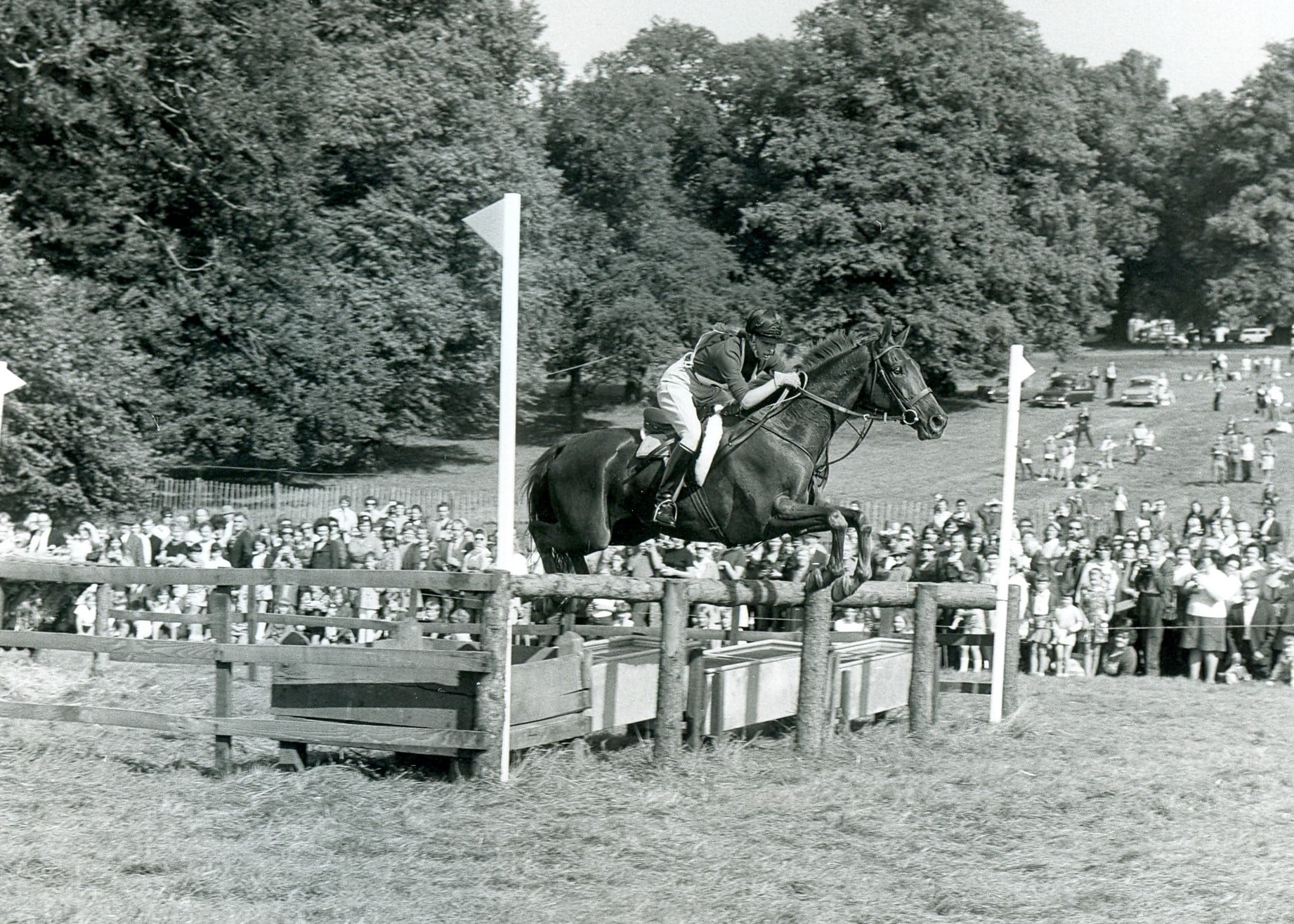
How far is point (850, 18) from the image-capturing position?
39.5 metres

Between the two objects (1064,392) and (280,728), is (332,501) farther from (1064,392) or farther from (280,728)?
(1064,392)

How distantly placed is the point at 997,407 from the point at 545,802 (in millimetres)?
35707

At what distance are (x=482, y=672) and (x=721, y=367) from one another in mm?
2815

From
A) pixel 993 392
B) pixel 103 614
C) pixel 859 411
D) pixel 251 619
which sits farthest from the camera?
pixel 993 392

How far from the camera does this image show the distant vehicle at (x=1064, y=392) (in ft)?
133

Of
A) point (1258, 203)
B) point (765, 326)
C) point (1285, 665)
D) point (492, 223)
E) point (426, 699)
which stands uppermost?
point (1258, 203)

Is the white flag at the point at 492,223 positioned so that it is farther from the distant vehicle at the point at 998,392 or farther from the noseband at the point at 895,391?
the distant vehicle at the point at 998,392

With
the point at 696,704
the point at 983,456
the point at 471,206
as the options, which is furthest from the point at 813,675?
the point at 471,206

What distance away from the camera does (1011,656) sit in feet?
31.4

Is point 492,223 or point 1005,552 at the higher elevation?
point 492,223

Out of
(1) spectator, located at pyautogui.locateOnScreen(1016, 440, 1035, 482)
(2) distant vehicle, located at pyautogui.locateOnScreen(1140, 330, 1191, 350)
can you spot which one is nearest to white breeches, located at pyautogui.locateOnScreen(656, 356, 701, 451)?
(1) spectator, located at pyautogui.locateOnScreen(1016, 440, 1035, 482)

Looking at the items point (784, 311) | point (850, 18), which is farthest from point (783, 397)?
point (850, 18)

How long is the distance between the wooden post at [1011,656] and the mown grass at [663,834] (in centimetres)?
88

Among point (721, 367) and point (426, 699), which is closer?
point (426, 699)
